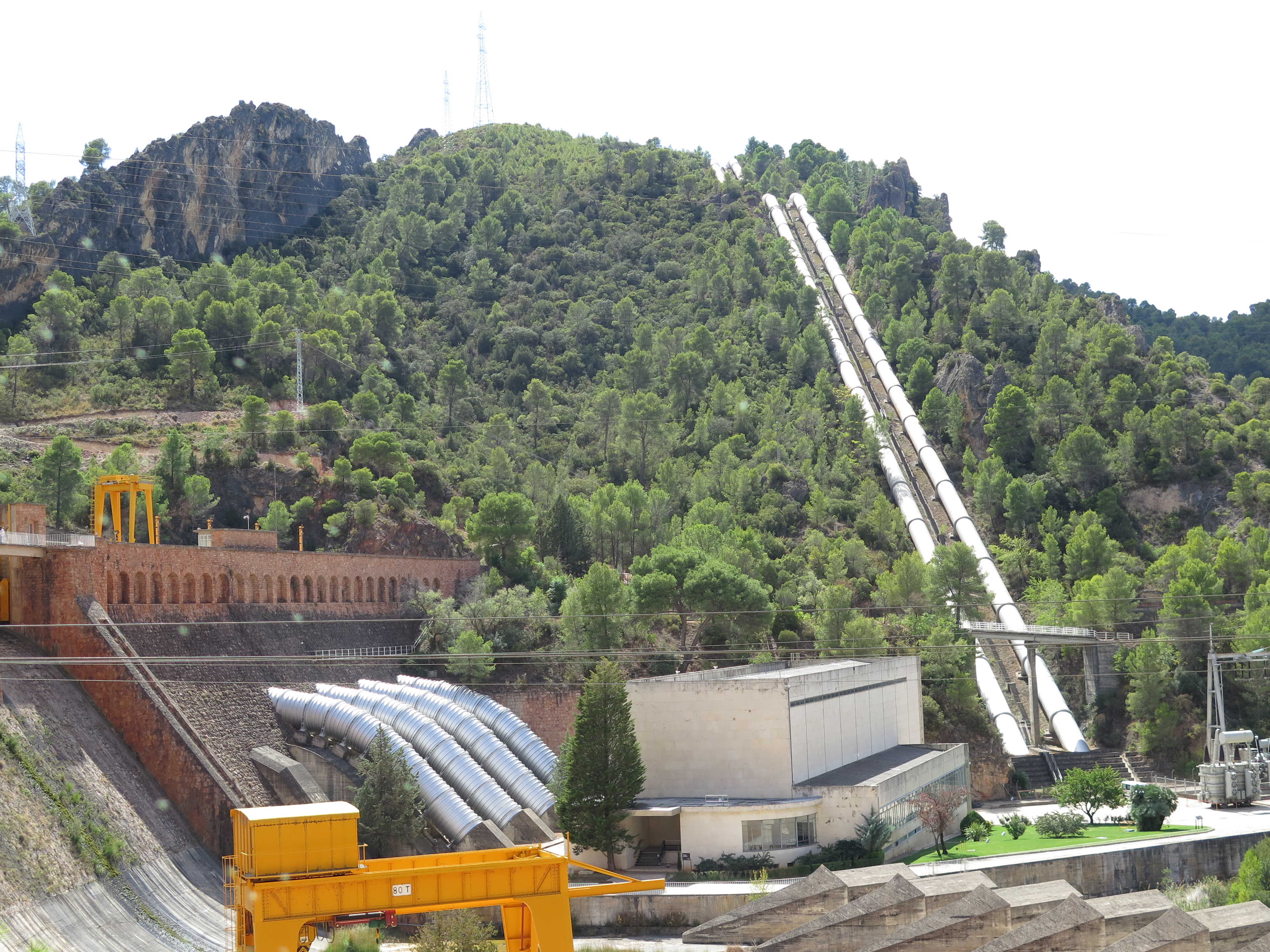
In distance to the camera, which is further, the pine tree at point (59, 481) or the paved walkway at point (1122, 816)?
the pine tree at point (59, 481)

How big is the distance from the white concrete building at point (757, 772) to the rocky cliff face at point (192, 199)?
56.9 metres

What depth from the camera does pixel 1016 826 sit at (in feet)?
139

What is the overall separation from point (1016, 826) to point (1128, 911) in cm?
1476

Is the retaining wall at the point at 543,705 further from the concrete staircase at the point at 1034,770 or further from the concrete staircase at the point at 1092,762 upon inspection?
the concrete staircase at the point at 1092,762

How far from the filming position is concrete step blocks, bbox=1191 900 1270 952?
25.3 metres

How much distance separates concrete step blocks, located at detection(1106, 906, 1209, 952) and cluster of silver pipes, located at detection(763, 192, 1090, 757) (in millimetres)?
31859

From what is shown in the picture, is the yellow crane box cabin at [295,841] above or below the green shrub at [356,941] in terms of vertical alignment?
above

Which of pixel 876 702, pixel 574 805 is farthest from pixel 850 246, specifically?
pixel 574 805

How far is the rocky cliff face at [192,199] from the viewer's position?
86500mm

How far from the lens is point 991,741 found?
57406 mm

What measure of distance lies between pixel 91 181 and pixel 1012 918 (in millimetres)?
87962

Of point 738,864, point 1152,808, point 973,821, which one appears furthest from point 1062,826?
point 738,864

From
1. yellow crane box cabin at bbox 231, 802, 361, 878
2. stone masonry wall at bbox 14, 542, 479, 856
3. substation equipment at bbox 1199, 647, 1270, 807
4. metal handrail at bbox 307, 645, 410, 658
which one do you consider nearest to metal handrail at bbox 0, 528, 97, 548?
stone masonry wall at bbox 14, 542, 479, 856

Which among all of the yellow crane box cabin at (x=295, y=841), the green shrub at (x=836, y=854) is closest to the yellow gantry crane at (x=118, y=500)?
the yellow crane box cabin at (x=295, y=841)
